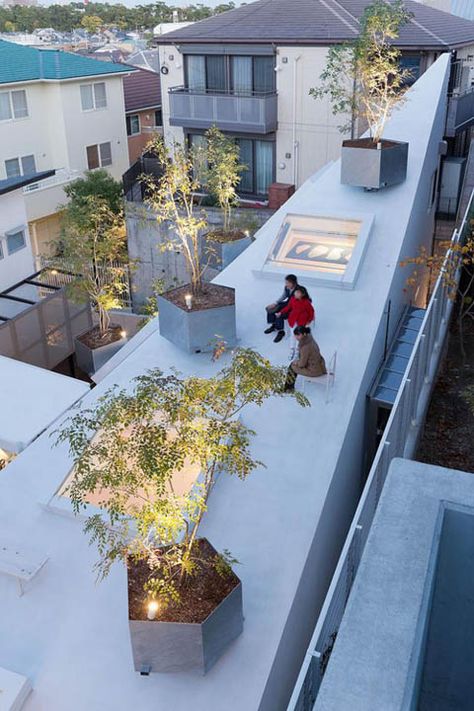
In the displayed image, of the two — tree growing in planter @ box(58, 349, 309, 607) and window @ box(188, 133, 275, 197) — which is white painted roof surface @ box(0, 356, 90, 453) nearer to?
tree growing in planter @ box(58, 349, 309, 607)

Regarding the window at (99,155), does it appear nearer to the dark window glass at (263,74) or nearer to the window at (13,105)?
the window at (13,105)

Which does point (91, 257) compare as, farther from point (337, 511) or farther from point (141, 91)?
point (141, 91)

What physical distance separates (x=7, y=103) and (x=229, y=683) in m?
23.1

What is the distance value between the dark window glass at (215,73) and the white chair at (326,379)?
1503cm

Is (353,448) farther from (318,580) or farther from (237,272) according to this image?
(237,272)

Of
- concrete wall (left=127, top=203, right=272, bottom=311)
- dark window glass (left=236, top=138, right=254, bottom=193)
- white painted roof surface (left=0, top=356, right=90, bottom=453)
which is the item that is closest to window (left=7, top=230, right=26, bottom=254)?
concrete wall (left=127, top=203, right=272, bottom=311)

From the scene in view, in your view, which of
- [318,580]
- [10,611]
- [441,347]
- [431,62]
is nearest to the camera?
[10,611]

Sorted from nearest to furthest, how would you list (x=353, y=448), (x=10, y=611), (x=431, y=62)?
(x=10, y=611)
(x=353, y=448)
(x=431, y=62)

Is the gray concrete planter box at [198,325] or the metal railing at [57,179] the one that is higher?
the gray concrete planter box at [198,325]

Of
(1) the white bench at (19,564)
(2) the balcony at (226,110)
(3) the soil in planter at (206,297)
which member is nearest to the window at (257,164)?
(2) the balcony at (226,110)

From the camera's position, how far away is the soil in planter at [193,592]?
5238 millimetres

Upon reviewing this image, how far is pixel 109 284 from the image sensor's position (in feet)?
48.1

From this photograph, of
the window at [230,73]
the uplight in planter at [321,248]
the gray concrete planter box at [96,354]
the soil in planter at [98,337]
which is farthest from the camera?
the window at [230,73]

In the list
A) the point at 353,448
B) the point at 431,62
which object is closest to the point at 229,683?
the point at 353,448
